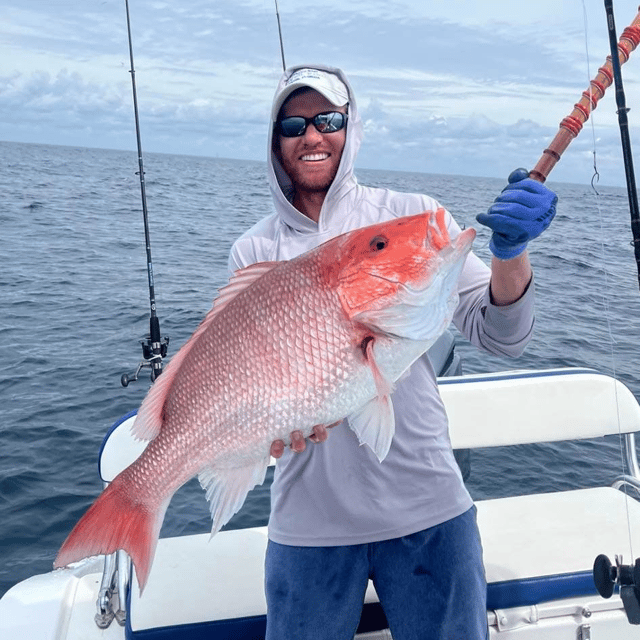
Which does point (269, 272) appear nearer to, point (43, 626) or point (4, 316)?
point (43, 626)

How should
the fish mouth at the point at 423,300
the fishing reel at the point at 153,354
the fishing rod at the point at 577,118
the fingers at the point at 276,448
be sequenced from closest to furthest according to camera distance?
the fish mouth at the point at 423,300 < the fingers at the point at 276,448 < the fishing rod at the point at 577,118 < the fishing reel at the point at 153,354

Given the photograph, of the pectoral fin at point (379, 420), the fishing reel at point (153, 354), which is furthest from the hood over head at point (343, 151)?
the fishing reel at point (153, 354)

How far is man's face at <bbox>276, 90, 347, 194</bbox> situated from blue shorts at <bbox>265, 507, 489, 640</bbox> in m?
1.27

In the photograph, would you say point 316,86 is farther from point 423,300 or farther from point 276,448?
point 276,448

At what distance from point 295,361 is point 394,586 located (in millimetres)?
872

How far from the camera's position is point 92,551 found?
1.76 m

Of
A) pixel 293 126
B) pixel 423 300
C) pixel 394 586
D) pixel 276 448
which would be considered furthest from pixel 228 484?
pixel 293 126

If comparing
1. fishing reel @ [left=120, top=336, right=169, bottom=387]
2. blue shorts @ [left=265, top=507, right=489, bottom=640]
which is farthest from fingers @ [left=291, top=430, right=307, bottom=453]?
fishing reel @ [left=120, top=336, right=169, bottom=387]

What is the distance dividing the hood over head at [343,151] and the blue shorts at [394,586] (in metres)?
1.11

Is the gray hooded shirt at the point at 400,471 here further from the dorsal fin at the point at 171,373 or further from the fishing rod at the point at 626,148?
the fishing rod at the point at 626,148

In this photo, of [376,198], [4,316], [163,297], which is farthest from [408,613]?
[163,297]

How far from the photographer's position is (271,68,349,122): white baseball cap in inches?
91.2

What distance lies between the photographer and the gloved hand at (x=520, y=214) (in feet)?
5.83

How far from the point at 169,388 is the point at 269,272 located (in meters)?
0.46
